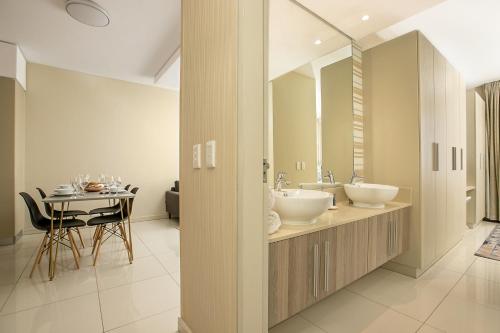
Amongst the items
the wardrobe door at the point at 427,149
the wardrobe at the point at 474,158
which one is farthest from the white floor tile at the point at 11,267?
the wardrobe at the point at 474,158

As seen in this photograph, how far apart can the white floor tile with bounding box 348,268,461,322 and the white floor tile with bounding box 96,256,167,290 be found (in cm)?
196

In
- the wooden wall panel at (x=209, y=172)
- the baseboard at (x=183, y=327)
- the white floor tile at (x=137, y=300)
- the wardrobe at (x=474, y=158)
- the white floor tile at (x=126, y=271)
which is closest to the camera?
the wooden wall panel at (x=209, y=172)

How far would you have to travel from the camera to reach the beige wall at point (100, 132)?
385 centimetres

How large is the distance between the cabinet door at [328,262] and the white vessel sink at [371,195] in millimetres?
796

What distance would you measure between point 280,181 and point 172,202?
3158 millimetres

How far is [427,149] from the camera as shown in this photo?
235 cm

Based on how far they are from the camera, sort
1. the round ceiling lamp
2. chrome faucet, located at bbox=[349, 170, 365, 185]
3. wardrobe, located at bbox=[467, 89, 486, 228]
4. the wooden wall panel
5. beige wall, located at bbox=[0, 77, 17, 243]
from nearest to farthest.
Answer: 1. the wooden wall panel
2. the round ceiling lamp
3. chrome faucet, located at bbox=[349, 170, 365, 185]
4. beige wall, located at bbox=[0, 77, 17, 243]
5. wardrobe, located at bbox=[467, 89, 486, 228]

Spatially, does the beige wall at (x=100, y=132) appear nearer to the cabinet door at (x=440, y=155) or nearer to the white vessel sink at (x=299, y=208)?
the white vessel sink at (x=299, y=208)

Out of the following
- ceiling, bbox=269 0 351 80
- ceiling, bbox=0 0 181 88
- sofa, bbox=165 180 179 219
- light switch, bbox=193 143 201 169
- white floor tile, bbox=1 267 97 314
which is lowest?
white floor tile, bbox=1 267 97 314

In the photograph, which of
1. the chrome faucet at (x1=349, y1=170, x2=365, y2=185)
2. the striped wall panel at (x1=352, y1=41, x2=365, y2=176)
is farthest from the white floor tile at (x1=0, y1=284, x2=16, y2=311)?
the striped wall panel at (x1=352, y1=41, x2=365, y2=176)

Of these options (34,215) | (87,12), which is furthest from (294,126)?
(34,215)

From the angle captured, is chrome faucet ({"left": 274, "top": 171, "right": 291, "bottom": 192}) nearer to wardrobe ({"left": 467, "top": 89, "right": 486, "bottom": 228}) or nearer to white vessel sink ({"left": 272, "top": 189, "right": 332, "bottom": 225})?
white vessel sink ({"left": 272, "top": 189, "right": 332, "bottom": 225})

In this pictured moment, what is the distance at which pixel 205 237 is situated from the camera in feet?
3.98

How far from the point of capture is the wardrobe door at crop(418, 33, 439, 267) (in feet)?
7.39
